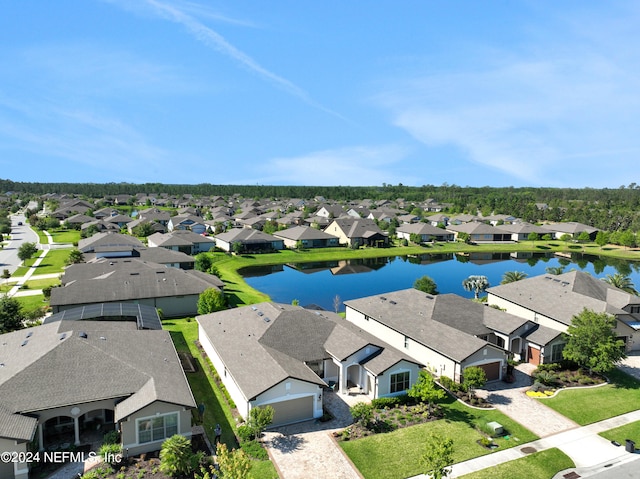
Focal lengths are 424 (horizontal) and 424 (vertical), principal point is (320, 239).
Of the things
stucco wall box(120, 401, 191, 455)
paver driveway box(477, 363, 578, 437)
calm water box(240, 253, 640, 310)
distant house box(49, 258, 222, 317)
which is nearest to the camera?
stucco wall box(120, 401, 191, 455)

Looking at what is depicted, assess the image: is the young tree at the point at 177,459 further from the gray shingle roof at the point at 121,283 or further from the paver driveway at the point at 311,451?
the gray shingle roof at the point at 121,283

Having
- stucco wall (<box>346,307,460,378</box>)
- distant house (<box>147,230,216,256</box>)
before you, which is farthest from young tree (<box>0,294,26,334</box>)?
distant house (<box>147,230,216,256</box>)

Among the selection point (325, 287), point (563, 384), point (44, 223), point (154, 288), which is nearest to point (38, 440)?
point (154, 288)

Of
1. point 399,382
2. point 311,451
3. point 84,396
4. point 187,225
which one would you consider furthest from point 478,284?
point 187,225

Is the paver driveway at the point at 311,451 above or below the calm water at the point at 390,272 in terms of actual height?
below

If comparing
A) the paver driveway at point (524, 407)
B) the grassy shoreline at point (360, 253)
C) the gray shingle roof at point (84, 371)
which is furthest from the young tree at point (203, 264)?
the paver driveway at point (524, 407)

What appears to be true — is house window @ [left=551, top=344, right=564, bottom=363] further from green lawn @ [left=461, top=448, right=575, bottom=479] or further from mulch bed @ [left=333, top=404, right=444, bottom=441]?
mulch bed @ [left=333, top=404, right=444, bottom=441]

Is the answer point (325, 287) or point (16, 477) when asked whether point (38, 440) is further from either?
point (325, 287)
